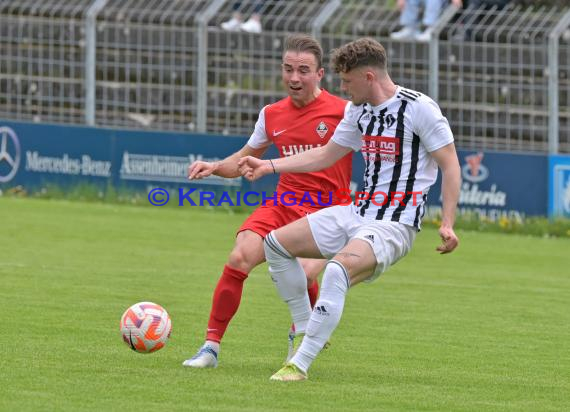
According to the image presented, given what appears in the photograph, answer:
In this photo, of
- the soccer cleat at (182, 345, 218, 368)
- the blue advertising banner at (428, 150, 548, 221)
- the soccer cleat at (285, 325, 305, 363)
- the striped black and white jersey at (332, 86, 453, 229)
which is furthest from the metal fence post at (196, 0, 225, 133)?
the striped black and white jersey at (332, 86, 453, 229)

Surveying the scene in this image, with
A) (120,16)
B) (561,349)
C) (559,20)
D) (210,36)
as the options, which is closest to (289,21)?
(210,36)

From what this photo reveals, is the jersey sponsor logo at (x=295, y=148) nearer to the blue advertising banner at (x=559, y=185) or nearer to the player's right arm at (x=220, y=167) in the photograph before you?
the player's right arm at (x=220, y=167)

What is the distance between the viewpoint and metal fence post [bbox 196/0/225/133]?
22.0 m

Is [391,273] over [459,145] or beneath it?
beneath

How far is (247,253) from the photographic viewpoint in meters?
9.17

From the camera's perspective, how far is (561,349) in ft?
33.9

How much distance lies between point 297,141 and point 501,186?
10372 mm

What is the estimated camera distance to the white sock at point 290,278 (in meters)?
8.88

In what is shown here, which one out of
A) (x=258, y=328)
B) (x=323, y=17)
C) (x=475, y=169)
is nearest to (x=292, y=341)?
(x=258, y=328)

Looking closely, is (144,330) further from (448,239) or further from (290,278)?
(448,239)

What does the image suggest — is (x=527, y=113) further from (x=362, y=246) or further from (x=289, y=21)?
(x=362, y=246)

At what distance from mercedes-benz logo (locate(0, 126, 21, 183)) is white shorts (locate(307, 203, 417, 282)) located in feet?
47.1

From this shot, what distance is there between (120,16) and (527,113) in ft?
21.6

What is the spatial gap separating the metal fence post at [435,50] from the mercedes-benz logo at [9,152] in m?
6.58
